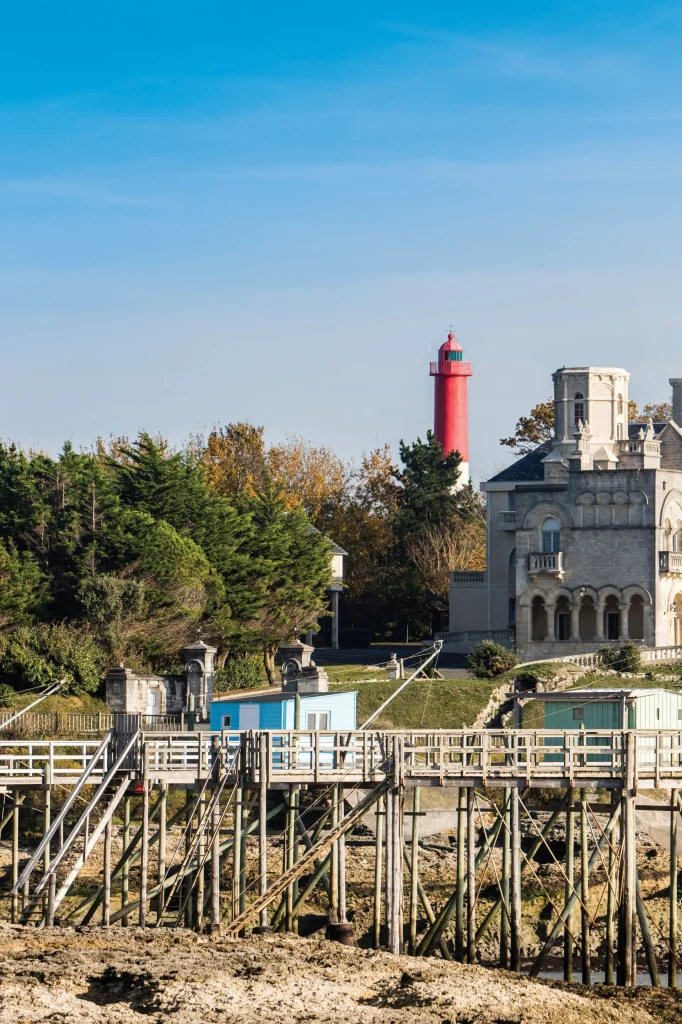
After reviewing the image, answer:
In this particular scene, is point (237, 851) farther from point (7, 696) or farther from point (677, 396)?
point (677, 396)

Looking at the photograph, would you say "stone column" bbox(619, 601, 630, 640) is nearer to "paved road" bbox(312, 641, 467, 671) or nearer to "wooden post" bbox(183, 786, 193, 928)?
"paved road" bbox(312, 641, 467, 671)

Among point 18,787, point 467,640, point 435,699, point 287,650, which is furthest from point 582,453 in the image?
point 18,787

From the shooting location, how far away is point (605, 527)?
81.8 m

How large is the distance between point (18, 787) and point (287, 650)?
57.0 feet

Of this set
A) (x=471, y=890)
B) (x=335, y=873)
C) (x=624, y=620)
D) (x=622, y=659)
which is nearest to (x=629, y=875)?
(x=471, y=890)

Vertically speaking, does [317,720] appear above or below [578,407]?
below

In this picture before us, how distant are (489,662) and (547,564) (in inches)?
464

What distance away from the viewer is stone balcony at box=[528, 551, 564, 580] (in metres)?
82.2

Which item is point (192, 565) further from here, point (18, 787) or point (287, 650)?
point (18, 787)

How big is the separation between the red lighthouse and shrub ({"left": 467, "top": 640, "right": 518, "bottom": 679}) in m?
42.0

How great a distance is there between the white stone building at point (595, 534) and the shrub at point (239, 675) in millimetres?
17256

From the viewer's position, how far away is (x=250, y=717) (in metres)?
49.3

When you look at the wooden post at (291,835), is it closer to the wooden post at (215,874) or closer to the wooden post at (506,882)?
the wooden post at (215,874)

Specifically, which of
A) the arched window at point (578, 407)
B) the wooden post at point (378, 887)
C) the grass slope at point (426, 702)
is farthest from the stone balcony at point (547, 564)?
the wooden post at point (378, 887)
